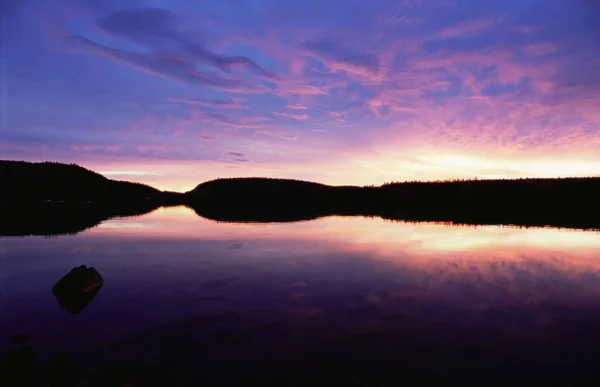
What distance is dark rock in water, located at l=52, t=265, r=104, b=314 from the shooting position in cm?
1174

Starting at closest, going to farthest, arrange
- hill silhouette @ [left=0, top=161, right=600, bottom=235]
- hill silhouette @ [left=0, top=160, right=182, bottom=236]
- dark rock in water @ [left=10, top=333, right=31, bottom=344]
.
Answer: dark rock in water @ [left=10, top=333, right=31, bottom=344]
hill silhouette @ [left=0, top=161, right=600, bottom=235]
hill silhouette @ [left=0, top=160, right=182, bottom=236]

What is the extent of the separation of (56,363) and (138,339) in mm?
1961

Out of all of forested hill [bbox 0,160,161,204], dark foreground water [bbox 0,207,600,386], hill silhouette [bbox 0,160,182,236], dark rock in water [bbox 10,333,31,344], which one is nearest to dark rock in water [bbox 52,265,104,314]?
dark foreground water [bbox 0,207,600,386]

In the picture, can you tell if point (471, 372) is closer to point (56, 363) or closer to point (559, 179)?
point (56, 363)

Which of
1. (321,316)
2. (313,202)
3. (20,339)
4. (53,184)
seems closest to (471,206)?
(313,202)

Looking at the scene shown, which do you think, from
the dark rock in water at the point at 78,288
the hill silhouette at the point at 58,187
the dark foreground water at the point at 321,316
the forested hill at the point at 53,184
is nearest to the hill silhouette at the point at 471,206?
the dark foreground water at the point at 321,316

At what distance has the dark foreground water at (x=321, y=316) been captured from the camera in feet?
24.5

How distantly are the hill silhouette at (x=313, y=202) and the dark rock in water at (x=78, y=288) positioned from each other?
65.6 ft

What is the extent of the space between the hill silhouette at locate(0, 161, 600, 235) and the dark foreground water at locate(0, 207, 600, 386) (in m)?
18.5

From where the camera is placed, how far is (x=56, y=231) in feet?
Answer: 97.0

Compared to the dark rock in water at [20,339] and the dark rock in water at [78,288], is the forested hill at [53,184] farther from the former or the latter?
the dark rock in water at [20,339]

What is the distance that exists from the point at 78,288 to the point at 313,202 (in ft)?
266

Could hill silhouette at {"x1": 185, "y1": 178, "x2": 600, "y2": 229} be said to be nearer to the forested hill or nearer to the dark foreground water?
the dark foreground water

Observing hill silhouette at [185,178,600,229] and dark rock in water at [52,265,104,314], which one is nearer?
dark rock in water at [52,265,104,314]
